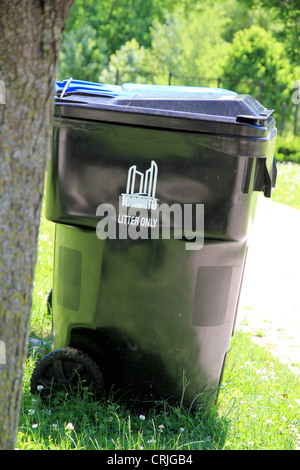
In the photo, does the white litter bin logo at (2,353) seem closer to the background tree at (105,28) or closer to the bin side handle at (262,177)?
the bin side handle at (262,177)

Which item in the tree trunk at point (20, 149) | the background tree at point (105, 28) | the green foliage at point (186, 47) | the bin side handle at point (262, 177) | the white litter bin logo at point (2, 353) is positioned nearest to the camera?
the tree trunk at point (20, 149)

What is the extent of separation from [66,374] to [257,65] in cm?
2597

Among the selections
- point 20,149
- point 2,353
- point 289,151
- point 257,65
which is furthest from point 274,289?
point 257,65

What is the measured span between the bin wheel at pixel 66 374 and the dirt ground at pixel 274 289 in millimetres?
1046

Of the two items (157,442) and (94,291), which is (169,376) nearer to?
(157,442)

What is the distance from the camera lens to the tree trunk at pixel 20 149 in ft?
5.41

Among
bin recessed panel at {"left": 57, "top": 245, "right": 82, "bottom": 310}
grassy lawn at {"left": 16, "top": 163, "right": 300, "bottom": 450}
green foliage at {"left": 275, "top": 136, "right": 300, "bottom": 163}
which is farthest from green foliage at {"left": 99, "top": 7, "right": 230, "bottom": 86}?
bin recessed panel at {"left": 57, "top": 245, "right": 82, "bottom": 310}

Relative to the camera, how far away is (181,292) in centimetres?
262

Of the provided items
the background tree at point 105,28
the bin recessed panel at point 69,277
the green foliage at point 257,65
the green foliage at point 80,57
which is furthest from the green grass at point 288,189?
the background tree at point 105,28

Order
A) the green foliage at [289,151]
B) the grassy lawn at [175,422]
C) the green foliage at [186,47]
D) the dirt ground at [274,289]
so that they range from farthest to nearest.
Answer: the green foliage at [186,47]
the green foliage at [289,151]
the dirt ground at [274,289]
the grassy lawn at [175,422]

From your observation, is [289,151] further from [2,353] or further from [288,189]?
[2,353]

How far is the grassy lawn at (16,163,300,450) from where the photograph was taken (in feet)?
8.13

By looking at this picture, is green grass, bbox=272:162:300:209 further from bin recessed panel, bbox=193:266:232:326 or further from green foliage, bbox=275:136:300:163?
bin recessed panel, bbox=193:266:232:326

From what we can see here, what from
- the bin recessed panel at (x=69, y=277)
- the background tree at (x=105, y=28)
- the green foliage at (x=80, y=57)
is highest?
the background tree at (x=105, y=28)
